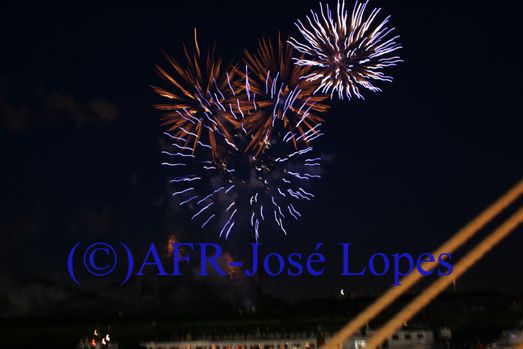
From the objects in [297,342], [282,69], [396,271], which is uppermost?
[282,69]

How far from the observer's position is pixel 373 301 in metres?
49.1

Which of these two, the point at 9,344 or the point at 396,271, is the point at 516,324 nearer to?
the point at 396,271

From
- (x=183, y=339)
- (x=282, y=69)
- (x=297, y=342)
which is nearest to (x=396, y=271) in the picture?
(x=297, y=342)

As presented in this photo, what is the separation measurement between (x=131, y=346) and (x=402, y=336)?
14.1 meters

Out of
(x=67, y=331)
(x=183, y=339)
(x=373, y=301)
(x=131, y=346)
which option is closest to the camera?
(x=183, y=339)

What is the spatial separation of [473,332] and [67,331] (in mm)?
22905

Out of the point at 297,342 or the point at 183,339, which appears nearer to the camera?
the point at 297,342

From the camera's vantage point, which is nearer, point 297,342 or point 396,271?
point 297,342

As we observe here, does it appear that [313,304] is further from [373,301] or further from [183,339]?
[183,339]

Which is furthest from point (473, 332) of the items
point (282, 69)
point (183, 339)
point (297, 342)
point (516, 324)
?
point (282, 69)

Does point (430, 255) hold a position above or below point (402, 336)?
above

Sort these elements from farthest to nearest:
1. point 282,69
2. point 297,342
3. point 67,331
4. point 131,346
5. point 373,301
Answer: point 373,301 < point 67,331 < point 131,346 < point 297,342 < point 282,69

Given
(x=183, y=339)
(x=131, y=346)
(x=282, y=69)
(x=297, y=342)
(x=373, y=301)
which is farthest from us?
(x=373, y=301)

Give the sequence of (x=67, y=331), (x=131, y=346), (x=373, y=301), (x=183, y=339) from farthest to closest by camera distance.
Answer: (x=373, y=301), (x=67, y=331), (x=131, y=346), (x=183, y=339)
